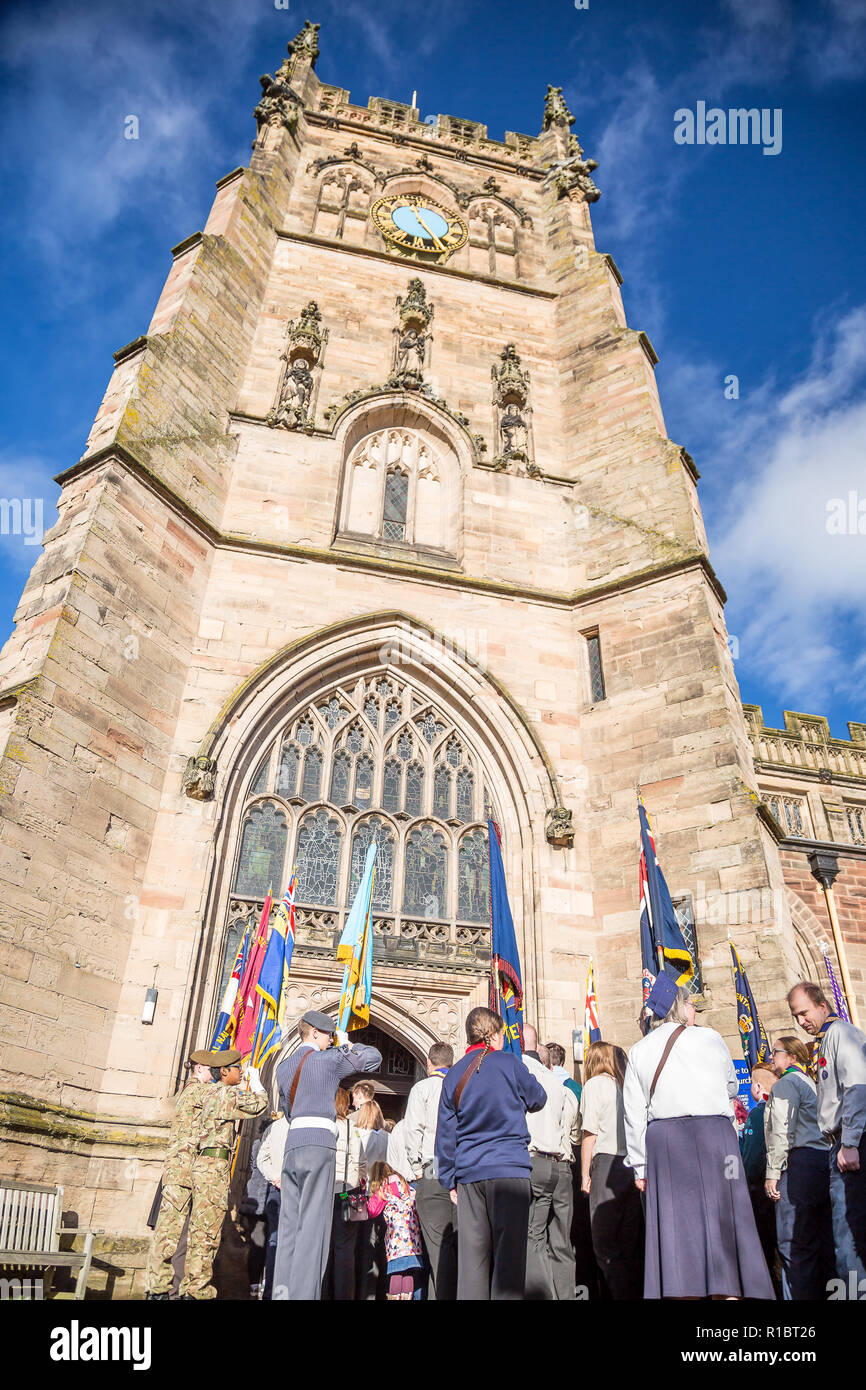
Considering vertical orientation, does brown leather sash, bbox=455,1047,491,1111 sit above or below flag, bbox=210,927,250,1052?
below

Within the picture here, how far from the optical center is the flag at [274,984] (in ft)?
26.0

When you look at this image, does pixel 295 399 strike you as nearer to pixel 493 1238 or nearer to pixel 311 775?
pixel 311 775

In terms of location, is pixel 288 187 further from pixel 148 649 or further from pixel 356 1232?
pixel 356 1232

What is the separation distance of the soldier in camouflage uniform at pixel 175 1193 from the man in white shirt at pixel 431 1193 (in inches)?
56.3

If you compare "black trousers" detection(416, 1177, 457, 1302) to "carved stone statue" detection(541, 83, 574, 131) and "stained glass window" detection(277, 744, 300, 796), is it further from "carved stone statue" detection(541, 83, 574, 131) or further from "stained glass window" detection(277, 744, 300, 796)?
"carved stone statue" detection(541, 83, 574, 131)

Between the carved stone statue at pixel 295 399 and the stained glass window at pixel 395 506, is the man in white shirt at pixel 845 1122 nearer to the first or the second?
the stained glass window at pixel 395 506

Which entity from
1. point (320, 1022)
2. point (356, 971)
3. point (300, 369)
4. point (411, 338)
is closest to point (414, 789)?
point (356, 971)

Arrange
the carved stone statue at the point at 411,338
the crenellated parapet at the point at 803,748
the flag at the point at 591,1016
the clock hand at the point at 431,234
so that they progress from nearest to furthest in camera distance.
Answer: the flag at the point at 591,1016 → the carved stone statue at the point at 411,338 → the clock hand at the point at 431,234 → the crenellated parapet at the point at 803,748

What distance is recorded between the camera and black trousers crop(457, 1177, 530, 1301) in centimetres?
398

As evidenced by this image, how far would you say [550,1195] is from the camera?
206 inches

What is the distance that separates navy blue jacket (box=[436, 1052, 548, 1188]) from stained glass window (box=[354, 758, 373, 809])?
604 cm

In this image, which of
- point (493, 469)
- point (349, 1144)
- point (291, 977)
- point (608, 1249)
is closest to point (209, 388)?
point (493, 469)

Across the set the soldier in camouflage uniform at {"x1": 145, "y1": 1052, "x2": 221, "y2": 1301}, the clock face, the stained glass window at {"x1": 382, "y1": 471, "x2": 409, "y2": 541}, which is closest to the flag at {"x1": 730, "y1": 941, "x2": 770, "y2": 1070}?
the soldier in camouflage uniform at {"x1": 145, "y1": 1052, "x2": 221, "y2": 1301}

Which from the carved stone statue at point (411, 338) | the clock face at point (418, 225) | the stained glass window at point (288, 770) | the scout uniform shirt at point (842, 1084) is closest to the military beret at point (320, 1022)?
the scout uniform shirt at point (842, 1084)
